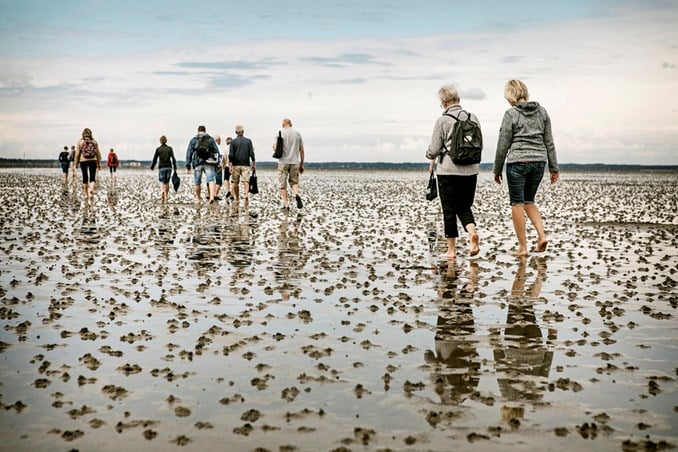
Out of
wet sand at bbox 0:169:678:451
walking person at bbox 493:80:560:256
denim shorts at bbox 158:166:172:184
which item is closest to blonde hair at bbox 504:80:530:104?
walking person at bbox 493:80:560:256

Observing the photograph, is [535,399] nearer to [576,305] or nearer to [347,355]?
[347,355]

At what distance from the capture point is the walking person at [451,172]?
39.5ft

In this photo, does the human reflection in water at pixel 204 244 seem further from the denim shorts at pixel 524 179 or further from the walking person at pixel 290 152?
the denim shorts at pixel 524 179

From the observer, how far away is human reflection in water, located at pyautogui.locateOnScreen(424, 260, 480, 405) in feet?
18.5

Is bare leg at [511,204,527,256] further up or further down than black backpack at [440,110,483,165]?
further down

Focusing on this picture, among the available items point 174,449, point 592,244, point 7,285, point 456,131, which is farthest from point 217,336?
point 592,244

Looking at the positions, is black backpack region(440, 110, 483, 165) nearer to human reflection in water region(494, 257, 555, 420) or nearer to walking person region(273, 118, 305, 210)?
human reflection in water region(494, 257, 555, 420)

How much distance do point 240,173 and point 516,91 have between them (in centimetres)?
1545

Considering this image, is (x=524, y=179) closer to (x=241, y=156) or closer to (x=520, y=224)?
(x=520, y=224)

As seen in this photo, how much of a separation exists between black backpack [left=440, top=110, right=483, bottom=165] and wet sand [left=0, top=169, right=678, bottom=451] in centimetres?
173

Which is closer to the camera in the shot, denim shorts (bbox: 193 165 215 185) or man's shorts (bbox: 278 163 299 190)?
man's shorts (bbox: 278 163 299 190)

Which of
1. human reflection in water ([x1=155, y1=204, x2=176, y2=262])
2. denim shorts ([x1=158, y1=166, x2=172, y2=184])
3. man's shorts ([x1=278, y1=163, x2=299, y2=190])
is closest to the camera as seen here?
human reflection in water ([x1=155, y1=204, x2=176, y2=262])

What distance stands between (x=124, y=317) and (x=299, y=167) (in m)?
14.9

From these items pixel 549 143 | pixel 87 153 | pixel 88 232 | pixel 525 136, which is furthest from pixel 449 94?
pixel 87 153
